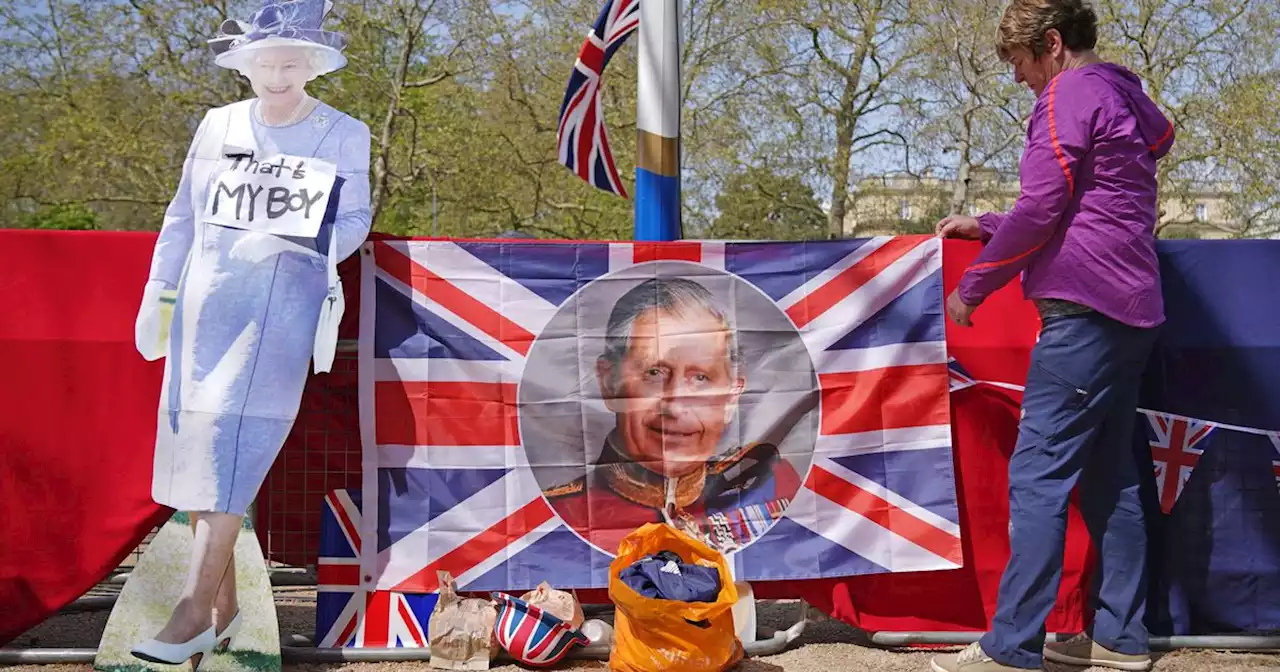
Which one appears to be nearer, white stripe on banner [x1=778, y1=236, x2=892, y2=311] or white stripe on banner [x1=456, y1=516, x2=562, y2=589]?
white stripe on banner [x1=456, y1=516, x2=562, y2=589]

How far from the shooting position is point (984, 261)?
363cm

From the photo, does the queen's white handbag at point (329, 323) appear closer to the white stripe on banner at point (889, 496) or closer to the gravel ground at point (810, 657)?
the gravel ground at point (810, 657)

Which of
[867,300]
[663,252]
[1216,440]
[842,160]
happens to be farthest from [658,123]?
[842,160]

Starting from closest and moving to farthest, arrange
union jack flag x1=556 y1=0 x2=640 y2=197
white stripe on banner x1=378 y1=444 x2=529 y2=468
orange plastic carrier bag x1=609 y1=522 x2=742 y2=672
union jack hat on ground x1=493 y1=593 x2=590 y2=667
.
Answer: orange plastic carrier bag x1=609 y1=522 x2=742 y2=672 < union jack hat on ground x1=493 y1=593 x2=590 y2=667 < white stripe on banner x1=378 y1=444 x2=529 y2=468 < union jack flag x1=556 y1=0 x2=640 y2=197

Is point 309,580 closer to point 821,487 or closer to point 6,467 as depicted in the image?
point 6,467

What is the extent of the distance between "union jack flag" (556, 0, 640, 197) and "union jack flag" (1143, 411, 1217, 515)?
296cm

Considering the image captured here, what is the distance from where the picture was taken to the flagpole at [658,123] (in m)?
5.19

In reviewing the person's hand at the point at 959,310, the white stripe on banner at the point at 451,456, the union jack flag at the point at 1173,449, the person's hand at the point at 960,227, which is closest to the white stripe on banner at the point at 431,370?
the white stripe on banner at the point at 451,456

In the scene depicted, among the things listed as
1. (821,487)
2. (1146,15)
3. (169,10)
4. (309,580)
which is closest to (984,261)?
(821,487)

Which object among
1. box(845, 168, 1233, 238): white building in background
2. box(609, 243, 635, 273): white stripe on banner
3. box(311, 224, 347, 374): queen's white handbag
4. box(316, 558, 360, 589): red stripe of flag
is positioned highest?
box(845, 168, 1233, 238): white building in background

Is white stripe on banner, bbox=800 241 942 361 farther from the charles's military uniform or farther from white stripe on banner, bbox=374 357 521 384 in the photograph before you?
white stripe on banner, bbox=374 357 521 384

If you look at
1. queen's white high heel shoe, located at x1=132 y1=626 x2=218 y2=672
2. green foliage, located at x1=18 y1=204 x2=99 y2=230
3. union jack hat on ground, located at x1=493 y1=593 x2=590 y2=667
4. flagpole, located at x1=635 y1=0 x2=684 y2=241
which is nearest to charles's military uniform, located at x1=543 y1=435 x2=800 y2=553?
union jack hat on ground, located at x1=493 y1=593 x2=590 y2=667

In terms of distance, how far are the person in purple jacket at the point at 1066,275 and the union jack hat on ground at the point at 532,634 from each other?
121cm

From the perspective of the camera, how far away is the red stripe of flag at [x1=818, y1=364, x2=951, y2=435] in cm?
410
